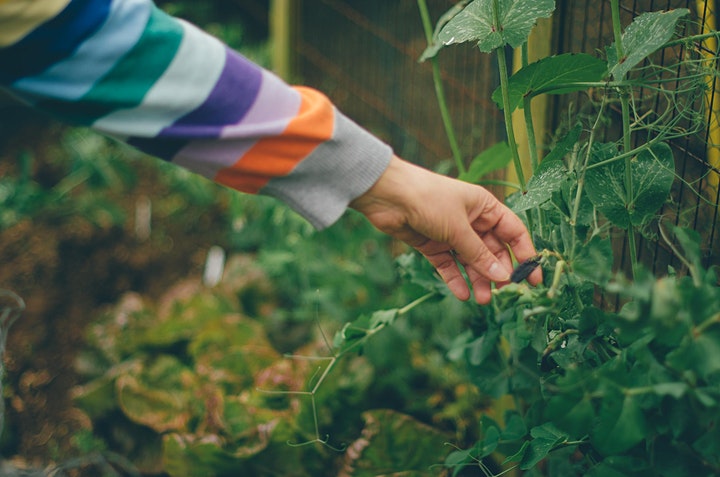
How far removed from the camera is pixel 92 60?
0.92 meters

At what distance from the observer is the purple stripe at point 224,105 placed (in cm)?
96

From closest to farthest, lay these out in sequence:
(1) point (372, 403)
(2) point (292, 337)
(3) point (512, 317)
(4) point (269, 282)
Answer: (3) point (512, 317)
(1) point (372, 403)
(2) point (292, 337)
(4) point (269, 282)

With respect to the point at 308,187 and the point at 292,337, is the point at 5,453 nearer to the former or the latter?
the point at 292,337

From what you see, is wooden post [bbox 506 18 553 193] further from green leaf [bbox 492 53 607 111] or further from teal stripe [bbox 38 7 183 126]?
teal stripe [bbox 38 7 183 126]

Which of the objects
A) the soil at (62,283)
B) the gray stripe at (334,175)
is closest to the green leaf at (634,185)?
the gray stripe at (334,175)

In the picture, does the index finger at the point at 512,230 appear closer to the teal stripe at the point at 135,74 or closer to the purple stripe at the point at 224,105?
the purple stripe at the point at 224,105

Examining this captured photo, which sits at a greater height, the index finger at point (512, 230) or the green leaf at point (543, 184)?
the green leaf at point (543, 184)

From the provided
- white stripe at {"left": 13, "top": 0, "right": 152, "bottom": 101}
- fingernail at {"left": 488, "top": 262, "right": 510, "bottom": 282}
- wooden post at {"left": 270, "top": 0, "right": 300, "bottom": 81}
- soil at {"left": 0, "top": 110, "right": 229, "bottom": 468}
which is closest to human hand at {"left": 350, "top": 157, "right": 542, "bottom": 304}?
fingernail at {"left": 488, "top": 262, "right": 510, "bottom": 282}

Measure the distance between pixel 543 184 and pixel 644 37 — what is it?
0.21 meters

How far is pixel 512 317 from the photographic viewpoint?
114cm

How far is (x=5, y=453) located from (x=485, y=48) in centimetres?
158

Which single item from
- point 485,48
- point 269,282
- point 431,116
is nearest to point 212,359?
point 269,282

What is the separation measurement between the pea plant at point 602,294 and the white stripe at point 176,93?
323 millimetres

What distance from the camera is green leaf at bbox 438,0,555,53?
99 centimetres
